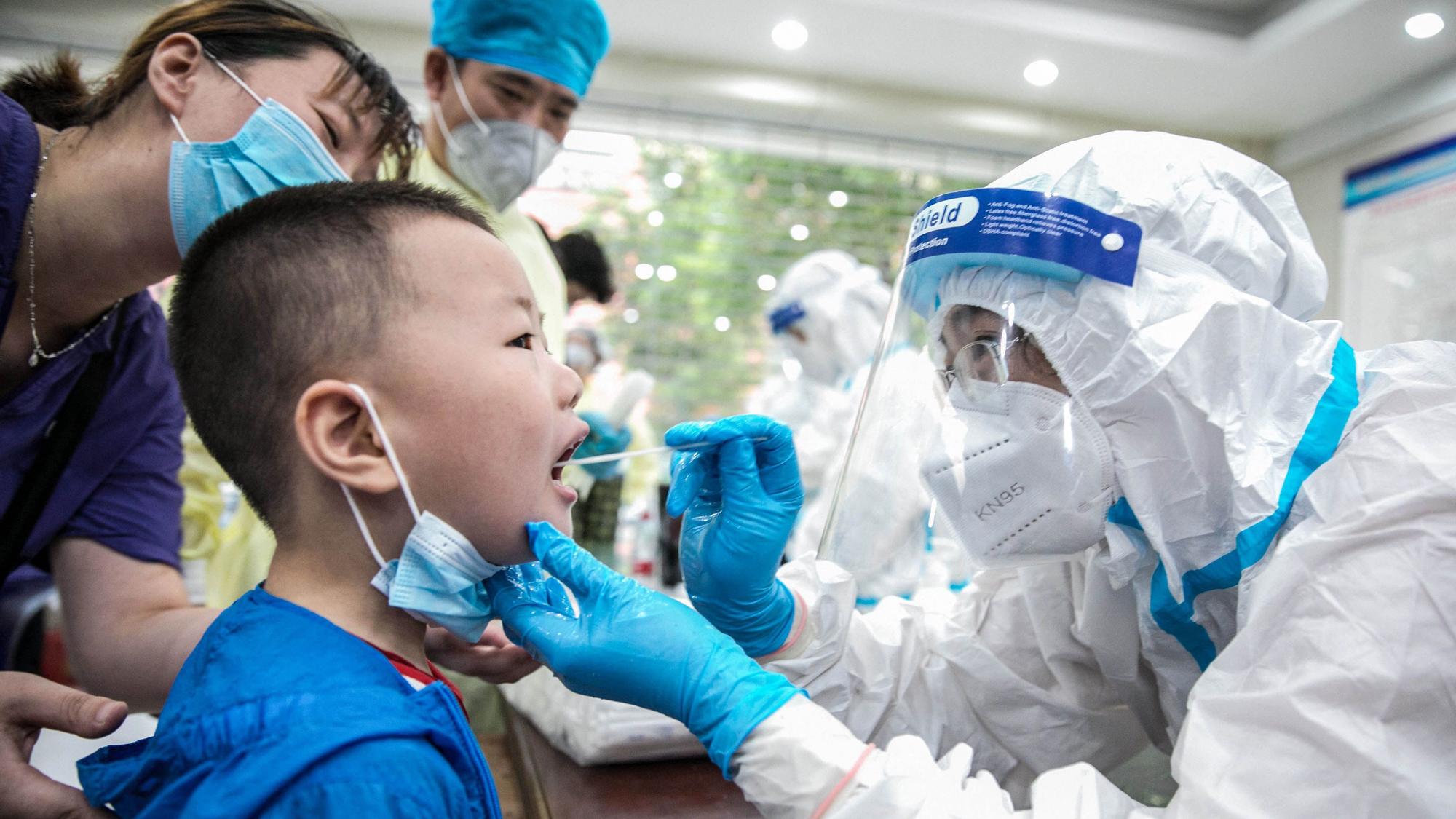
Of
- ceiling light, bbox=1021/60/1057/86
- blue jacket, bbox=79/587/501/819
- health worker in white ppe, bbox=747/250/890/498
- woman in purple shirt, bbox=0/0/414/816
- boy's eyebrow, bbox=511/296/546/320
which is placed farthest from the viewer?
ceiling light, bbox=1021/60/1057/86

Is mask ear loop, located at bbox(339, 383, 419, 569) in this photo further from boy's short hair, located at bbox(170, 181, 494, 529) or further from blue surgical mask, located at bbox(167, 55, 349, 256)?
blue surgical mask, located at bbox(167, 55, 349, 256)

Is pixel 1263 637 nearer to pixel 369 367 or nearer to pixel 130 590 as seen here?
pixel 369 367

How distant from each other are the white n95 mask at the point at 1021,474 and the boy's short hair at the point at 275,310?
2.16 feet

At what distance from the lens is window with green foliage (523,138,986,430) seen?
4.45m

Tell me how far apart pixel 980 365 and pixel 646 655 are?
57 centimetres

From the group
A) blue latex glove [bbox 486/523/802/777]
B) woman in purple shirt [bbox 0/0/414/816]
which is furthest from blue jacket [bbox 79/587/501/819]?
woman in purple shirt [bbox 0/0/414/816]

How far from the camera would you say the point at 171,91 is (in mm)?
1119

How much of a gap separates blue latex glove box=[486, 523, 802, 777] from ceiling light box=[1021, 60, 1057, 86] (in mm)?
4080

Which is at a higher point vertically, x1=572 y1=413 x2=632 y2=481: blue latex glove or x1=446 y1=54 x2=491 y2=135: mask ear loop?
x1=446 y1=54 x2=491 y2=135: mask ear loop

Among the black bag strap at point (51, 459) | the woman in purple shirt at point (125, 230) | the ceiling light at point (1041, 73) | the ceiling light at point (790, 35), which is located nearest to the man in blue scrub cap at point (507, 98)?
the woman in purple shirt at point (125, 230)

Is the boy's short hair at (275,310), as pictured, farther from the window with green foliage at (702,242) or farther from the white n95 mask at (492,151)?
the window with green foliage at (702,242)

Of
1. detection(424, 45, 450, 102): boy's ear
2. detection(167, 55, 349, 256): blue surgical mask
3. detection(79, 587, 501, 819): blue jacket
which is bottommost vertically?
detection(79, 587, 501, 819): blue jacket

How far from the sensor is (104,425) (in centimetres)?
126

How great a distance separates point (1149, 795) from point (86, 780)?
1.20 m
